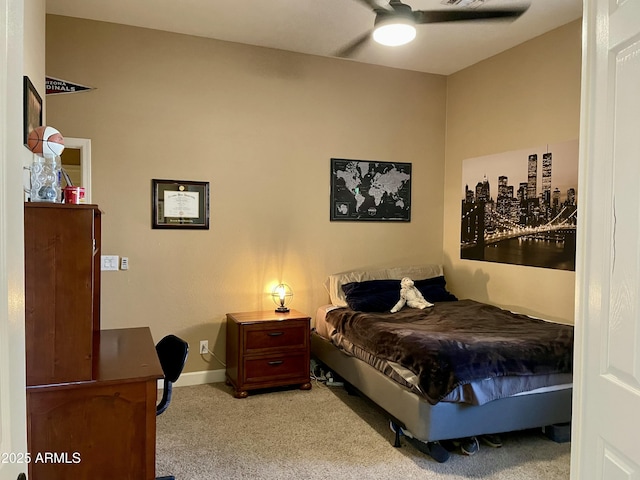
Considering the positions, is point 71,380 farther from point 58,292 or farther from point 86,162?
point 86,162

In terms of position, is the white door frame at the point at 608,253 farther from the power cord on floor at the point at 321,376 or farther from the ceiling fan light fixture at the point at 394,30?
the power cord on floor at the point at 321,376

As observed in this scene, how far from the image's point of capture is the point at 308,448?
2.92 metres

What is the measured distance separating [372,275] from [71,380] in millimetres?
2983

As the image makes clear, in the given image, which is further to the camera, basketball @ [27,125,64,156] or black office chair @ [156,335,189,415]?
black office chair @ [156,335,189,415]

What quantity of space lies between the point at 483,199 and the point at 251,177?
214 centimetres

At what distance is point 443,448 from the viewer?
2.80 m

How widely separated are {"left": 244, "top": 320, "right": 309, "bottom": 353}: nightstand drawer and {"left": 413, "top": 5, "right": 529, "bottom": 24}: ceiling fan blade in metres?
2.40

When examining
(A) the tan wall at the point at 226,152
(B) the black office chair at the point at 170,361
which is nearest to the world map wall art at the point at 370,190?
(A) the tan wall at the point at 226,152

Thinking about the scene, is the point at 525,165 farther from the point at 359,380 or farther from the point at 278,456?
the point at 278,456

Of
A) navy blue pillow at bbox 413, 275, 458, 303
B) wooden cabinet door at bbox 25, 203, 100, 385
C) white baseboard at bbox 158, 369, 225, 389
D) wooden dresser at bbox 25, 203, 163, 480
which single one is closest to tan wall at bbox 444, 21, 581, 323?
navy blue pillow at bbox 413, 275, 458, 303

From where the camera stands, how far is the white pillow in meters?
4.34

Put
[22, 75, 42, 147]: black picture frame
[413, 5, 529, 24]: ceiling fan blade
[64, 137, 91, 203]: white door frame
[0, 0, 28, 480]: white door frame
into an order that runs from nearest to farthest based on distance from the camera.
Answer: [0, 0, 28, 480]: white door frame < [22, 75, 42, 147]: black picture frame < [413, 5, 529, 24]: ceiling fan blade < [64, 137, 91, 203]: white door frame

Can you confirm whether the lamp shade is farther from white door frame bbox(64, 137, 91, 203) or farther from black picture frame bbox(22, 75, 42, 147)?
black picture frame bbox(22, 75, 42, 147)

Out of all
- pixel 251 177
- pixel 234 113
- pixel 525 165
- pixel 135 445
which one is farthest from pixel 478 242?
pixel 135 445
